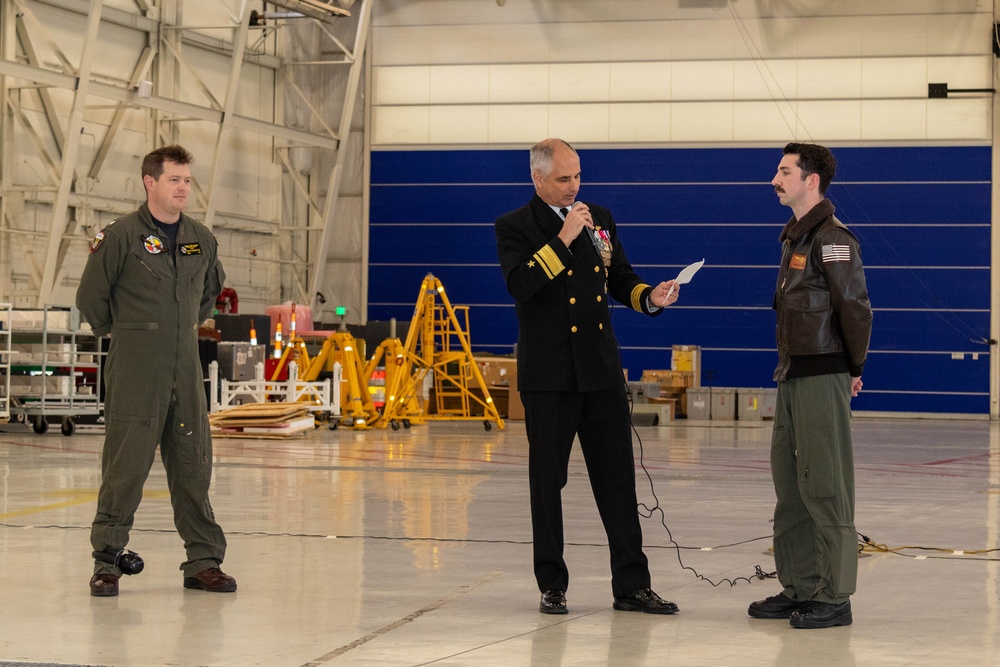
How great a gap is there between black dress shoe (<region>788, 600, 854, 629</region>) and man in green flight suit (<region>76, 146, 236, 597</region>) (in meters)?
2.38

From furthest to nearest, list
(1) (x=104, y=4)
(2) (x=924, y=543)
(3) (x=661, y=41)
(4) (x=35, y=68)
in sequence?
(3) (x=661, y=41), (1) (x=104, y=4), (4) (x=35, y=68), (2) (x=924, y=543)

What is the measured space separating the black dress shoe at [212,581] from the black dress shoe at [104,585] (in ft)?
1.05

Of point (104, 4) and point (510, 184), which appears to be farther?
point (510, 184)

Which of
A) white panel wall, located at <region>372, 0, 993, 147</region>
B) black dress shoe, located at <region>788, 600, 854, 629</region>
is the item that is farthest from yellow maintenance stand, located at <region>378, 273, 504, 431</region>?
black dress shoe, located at <region>788, 600, 854, 629</region>

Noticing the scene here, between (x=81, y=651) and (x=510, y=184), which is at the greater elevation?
(x=510, y=184)

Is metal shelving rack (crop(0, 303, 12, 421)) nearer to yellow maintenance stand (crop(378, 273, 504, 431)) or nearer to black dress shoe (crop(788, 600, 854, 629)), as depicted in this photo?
yellow maintenance stand (crop(378, 273, 504, 431))

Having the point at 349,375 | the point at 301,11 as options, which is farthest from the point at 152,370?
the point at 301,11

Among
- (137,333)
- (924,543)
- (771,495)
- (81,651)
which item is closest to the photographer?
(81,651)

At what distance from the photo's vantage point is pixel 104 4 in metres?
27.0

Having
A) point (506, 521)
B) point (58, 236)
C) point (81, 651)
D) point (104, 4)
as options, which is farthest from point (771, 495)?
point (104, 4)

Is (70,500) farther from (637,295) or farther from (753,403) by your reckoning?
(753,403)

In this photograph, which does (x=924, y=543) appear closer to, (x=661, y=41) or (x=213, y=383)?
(x=213, y=383)

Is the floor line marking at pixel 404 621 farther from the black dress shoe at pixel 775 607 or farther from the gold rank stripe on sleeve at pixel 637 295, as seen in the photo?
the gold rank stripe on sleeve at pixel 637 295

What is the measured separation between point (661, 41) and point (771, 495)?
2235 cm
